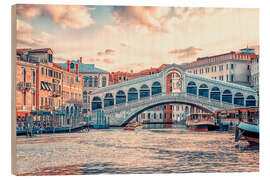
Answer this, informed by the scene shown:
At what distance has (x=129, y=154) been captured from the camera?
10.2 m

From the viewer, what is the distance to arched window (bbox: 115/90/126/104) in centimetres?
1135

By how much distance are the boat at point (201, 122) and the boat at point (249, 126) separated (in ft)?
2.54

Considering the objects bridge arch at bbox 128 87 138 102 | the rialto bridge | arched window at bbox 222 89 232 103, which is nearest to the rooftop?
the rialto bridge

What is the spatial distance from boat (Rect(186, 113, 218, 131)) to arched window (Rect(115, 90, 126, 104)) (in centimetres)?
182

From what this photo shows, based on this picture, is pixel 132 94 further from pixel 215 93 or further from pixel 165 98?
pixel 215 93

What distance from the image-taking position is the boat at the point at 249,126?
35.2 ft

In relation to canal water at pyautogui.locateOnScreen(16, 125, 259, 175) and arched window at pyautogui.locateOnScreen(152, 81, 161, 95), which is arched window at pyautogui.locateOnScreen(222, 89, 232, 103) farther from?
arched window at pyautogui.locateOnScreen(152, 81, 161, 95)

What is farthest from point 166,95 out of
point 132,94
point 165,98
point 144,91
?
point 132,94

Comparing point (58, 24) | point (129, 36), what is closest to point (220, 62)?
point (129, 36)

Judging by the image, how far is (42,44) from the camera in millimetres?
10133
